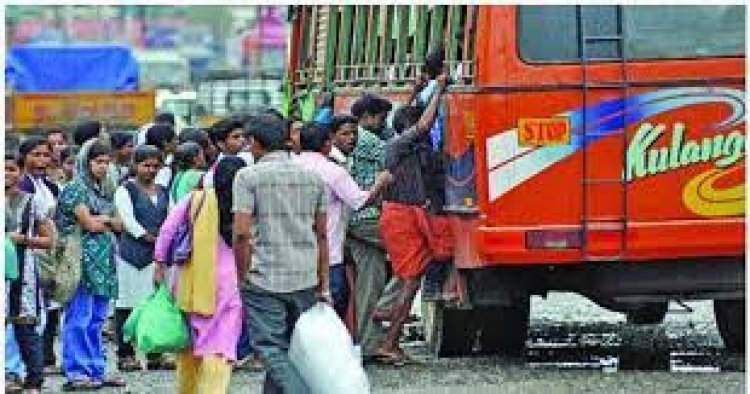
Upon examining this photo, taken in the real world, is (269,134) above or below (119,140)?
above

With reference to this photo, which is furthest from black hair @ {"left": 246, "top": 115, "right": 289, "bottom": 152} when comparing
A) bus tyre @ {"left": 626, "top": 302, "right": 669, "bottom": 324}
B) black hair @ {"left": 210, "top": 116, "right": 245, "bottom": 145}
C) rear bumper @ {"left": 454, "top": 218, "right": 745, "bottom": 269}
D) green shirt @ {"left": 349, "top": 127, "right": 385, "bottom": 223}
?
bus tyre @ {"left": 626, "top": 302, "right": 669, "bottom": 324}

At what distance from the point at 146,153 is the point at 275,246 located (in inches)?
100

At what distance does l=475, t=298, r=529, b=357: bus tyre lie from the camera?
1405 cm

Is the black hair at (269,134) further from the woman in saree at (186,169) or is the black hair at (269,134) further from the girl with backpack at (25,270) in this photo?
the woman in saree at (186,169)

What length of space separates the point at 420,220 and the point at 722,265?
1782 millimetres

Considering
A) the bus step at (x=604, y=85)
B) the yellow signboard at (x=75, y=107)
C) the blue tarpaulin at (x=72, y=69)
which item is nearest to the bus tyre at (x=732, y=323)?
the bus step at (x=604, y=85)

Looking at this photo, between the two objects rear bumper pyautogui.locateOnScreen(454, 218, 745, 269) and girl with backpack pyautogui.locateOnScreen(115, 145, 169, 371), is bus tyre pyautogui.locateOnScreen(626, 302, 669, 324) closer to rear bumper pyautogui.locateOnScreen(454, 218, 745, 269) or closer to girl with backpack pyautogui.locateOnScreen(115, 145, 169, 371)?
rear bumper pyautogui.locateOnScreen(454, 218, 745, 269)

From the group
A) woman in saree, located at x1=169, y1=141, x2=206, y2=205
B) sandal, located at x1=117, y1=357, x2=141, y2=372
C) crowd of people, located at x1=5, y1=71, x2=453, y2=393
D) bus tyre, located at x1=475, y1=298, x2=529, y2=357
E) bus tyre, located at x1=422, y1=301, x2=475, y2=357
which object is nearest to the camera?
crowd of people, located at x1=5, y1=71, x2=453, y2=393

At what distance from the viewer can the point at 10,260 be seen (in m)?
11.5

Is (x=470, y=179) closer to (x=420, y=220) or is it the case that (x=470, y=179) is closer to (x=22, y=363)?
(x=420, y=220)

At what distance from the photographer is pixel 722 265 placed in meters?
12.7

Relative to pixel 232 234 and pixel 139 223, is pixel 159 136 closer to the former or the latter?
pixel 139 223

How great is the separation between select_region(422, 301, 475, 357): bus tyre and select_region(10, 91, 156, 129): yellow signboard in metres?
24.7

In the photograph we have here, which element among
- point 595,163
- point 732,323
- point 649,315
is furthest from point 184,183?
point 649,315
